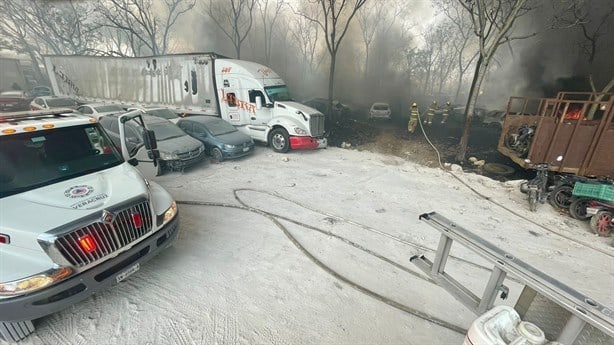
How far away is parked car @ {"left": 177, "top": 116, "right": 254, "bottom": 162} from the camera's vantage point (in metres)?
8.76

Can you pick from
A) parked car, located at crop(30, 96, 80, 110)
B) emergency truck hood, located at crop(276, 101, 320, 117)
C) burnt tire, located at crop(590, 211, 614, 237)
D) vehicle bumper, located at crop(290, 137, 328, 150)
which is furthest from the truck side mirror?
burnt tire, located at crop(590, 211, 614, 237)

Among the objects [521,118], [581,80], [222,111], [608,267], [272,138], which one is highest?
[581,80]

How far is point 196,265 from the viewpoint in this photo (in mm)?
3926

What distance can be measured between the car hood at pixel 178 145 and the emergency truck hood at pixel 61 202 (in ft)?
14.0

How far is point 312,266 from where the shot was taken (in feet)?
13.3

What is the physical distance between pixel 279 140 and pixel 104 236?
7.82 metres

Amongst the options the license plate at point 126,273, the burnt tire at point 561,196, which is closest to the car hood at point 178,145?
the license plate at point 126,273

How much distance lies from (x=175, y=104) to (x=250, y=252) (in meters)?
10.3

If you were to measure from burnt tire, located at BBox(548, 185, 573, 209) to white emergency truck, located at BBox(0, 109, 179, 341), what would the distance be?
8658mm

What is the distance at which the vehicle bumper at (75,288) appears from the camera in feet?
7.55

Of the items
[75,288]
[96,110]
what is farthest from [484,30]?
[96,110]

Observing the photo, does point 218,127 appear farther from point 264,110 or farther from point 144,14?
point 144,14

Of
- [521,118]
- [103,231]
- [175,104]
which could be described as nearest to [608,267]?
[521,118]

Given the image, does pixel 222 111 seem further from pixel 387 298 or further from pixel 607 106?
pixel 607 106
